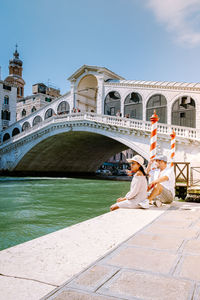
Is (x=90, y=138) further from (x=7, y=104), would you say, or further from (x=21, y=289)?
(x=21, y=289)

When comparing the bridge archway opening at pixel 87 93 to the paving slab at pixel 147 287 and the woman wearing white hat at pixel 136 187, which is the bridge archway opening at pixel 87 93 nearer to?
the woman wearing white hat at pixel 136 187

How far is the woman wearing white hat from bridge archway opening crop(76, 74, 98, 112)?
2079 centimetres

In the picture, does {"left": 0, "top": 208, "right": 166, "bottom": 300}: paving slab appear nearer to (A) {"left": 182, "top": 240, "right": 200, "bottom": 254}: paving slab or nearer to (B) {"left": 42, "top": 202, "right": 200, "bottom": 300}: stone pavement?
(B) {"left": 42, "top": 202, "right": 200, "bottom": 300}: stone pavement

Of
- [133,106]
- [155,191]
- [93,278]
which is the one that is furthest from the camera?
[133,106]

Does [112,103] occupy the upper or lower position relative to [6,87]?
lower

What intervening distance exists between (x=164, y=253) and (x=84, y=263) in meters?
0.65

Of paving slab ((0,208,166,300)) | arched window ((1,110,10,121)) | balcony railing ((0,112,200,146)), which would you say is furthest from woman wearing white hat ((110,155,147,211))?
arched window ((1,110,10,121))

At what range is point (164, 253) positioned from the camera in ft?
6.89

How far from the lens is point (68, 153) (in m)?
26.8

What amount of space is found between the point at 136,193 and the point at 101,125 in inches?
575

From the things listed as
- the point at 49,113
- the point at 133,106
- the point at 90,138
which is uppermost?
the point at 49,113

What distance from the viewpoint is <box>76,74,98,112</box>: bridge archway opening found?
80.8 feet

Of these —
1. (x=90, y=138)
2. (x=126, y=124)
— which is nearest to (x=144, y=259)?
(x=126, y=124)

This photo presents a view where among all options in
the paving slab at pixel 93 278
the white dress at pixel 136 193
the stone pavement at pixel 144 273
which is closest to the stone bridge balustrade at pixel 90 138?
the white dress at pixel 136 193
